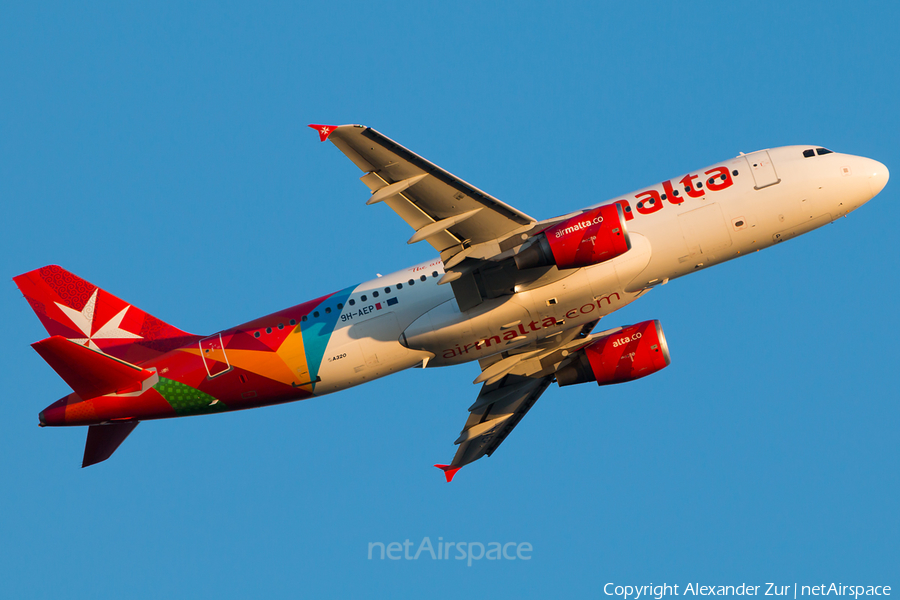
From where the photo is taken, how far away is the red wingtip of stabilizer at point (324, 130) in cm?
2650

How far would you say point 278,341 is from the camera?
35406mm

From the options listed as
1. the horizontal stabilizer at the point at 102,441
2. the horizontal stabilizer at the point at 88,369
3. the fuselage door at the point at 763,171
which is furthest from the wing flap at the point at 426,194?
the horizontal stabilizer at the point at 102,441

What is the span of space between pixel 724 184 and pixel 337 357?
56.5ft

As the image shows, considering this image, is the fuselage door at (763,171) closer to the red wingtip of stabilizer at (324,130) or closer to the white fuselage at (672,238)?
the white fuselage at (672,238)

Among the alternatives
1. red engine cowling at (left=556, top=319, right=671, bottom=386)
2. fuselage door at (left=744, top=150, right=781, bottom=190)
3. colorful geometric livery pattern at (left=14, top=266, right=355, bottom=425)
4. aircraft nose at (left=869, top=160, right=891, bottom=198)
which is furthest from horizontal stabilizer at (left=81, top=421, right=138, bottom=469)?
aircraft nose at (left=869, top=160, right=891, bottom=198)

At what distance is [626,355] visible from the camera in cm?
3662

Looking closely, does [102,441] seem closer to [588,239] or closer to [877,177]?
[588,239]

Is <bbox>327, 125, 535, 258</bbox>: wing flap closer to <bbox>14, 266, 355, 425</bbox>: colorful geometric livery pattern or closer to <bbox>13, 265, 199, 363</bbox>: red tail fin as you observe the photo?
<bbox>14, 266, 355, 425</bbox>: colorful geometric livery pattern

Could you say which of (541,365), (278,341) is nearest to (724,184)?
(541,365)

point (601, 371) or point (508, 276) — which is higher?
point (508, 276)

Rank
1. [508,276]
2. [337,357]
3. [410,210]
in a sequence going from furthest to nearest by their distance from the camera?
[337,357], [508,276], [410,210]

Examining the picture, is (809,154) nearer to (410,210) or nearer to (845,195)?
(845,195)

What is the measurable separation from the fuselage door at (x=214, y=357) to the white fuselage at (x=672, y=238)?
8092 mm

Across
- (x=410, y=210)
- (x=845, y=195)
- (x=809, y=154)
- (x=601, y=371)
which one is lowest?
(x=601, y=371)
